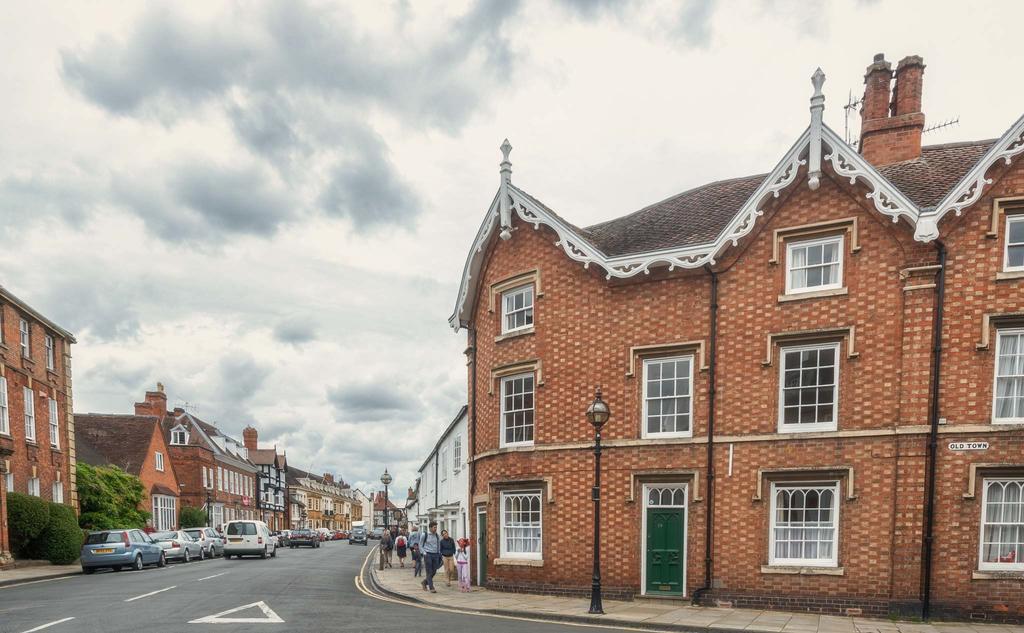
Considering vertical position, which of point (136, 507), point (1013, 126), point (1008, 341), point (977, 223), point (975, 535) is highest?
point (1013, 126)

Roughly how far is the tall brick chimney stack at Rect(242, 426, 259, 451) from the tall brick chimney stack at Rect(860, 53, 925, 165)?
8170 cm

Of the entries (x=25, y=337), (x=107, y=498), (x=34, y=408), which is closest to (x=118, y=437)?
(x=107, y=498)

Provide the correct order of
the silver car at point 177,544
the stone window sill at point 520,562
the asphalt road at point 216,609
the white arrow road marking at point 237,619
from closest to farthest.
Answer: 1. the asphalt road at point 216,609
2. the white arrow road marking at point 237,619
3. the stone window sill at point 520,562
4. the silver car at point 177,544

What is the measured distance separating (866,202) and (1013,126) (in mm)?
2876

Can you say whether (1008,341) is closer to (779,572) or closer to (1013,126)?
(1013,126)

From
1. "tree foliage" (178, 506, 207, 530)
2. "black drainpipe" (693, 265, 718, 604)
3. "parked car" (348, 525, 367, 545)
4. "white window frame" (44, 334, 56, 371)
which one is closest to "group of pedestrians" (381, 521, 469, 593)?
"black drainpipe" (693, 265, 718, 604)

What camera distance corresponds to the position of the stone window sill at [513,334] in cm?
1828

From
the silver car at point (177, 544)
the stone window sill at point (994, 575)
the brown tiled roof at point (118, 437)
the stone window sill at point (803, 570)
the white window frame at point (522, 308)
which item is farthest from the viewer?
the brown tiled roof at point (118, 437)

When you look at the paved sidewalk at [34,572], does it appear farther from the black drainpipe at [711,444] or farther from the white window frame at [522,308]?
the black drainpipe at [711,444]

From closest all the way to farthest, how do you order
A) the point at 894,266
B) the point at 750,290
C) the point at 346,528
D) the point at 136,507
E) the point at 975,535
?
the point at 975,535
the point at 894,266
the point at 750,290
the point at 136,507
the point at 346,528

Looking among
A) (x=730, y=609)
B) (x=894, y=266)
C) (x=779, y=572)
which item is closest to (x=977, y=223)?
(x=894, y=266)

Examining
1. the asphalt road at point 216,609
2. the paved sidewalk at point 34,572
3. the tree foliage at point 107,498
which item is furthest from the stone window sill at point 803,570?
the tree foliage at point 107,498

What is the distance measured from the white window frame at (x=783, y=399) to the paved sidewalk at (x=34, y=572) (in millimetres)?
21886

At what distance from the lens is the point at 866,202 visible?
1455cm
